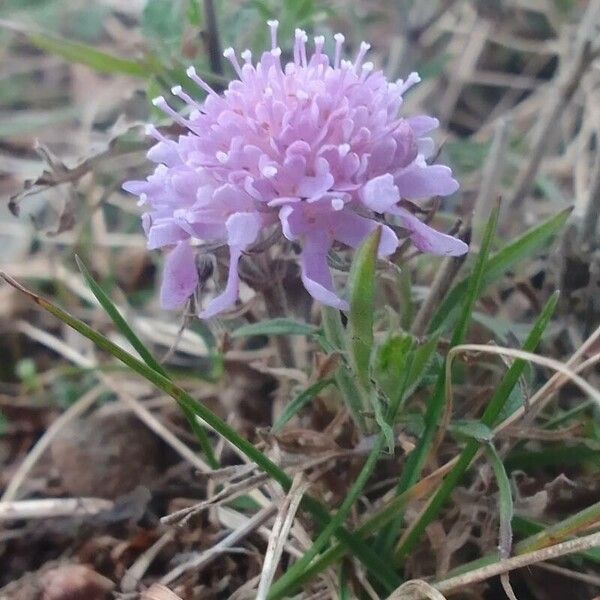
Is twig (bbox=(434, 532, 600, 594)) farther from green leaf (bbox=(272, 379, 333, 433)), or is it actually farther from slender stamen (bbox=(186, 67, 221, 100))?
slender stamen (bbox=(186, 67, 221, 100))

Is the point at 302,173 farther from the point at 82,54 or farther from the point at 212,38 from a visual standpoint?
the point at 82,54

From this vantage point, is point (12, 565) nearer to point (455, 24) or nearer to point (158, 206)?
point (158, 206)

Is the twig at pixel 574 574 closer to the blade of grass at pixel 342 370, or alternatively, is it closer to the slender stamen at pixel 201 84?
the blade of grass at pixel 342 370

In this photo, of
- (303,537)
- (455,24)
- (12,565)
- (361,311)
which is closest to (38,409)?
(12,565)

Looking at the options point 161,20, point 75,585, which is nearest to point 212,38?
point 161,20

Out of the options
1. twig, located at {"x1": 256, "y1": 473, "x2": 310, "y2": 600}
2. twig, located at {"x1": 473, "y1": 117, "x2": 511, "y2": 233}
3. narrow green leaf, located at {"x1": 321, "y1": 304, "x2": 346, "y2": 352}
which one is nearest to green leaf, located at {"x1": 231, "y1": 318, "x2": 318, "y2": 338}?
narrow green leaf, located at {"x1": 321, "y1": 304, "x2": 346, "y2": 352}
